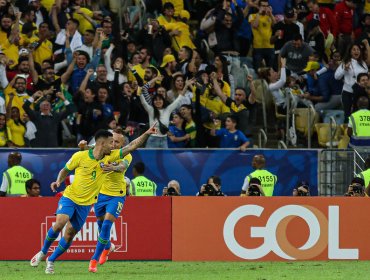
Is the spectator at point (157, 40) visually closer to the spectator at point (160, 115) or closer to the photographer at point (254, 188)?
the spectator at point (160, 115)

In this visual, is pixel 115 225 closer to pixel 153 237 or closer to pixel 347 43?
pixel 153 237

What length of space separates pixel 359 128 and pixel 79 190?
25.7ft

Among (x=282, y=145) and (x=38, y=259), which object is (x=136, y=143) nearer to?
(x=38, y=259)

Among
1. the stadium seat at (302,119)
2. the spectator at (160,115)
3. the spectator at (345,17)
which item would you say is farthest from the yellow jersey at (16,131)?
the spectator at (345,17)

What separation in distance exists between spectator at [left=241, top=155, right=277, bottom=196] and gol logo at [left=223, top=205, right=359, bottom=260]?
→ 1.95m

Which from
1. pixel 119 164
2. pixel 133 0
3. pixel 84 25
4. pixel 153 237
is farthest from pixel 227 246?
pixel 133 0

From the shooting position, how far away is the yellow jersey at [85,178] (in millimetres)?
20906

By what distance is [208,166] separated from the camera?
88.4 ft

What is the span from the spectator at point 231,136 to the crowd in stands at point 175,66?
0.08 ft

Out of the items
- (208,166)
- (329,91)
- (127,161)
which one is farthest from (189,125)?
(127,161)

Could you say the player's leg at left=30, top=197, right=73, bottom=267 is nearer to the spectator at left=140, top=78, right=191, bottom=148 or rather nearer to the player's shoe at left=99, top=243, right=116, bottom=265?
the player's shoe at left=99, top=243, right=116, bottom=265

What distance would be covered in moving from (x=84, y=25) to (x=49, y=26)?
2.50 ft

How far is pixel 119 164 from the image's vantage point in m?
21.4

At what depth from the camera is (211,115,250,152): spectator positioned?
2720cm
